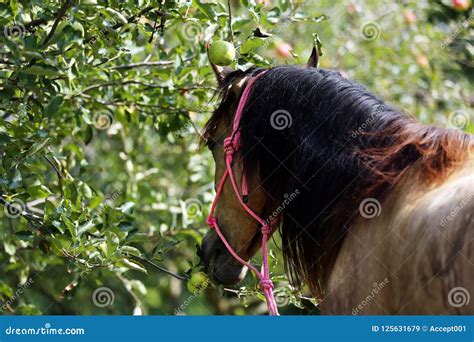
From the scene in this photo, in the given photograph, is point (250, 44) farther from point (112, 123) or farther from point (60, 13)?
point (112, 123)

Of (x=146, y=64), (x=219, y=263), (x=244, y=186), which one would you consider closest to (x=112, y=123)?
(x=146, y=64)

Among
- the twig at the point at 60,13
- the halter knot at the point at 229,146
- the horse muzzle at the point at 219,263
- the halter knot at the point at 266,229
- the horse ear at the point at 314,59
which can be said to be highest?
the twig at the point at 60,13

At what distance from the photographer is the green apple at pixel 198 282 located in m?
2.71

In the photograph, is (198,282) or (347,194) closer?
(347,194)

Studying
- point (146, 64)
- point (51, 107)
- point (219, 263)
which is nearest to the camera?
point (51, 107)

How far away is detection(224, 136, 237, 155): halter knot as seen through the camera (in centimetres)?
248

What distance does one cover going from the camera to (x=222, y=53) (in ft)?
8.55

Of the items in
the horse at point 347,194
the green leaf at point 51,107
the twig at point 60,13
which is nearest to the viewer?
the horse at point 347,194

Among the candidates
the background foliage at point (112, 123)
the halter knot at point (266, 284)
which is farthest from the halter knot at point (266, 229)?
the background foliage at point (112, 123)

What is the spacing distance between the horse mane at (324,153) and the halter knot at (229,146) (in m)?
0.04

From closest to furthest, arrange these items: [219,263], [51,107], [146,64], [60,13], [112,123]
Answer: [60,13] → [51,107] → [219,263] → [146,64] → [112,123]

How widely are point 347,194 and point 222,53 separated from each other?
71 cm

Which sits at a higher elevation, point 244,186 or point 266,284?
point 244,186

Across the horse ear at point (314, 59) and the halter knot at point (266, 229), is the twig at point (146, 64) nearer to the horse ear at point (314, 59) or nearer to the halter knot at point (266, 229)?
the horse ear at point (314, 59)
